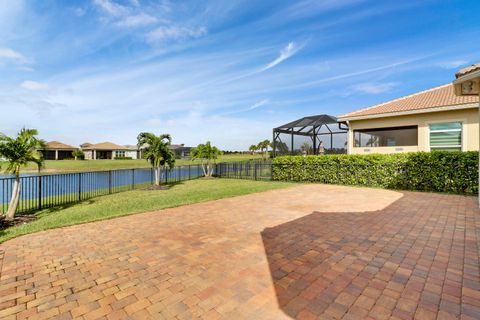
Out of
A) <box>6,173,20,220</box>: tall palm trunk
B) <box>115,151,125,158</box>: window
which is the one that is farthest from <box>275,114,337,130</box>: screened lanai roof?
<box>115,151,125,158</box>: window

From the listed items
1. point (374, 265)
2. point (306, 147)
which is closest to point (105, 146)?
point (306, 147)

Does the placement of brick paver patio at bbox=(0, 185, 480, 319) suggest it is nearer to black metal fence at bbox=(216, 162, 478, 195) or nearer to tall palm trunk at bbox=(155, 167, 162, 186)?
black metal fence at bbox=(216, 162, 478, 195)

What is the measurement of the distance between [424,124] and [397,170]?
145 inches

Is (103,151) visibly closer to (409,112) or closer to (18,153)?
(18,153)

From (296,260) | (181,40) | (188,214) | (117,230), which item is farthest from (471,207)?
(181,40)

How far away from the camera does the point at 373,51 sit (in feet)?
41.1

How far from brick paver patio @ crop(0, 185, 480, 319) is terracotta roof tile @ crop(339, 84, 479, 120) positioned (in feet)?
26.4

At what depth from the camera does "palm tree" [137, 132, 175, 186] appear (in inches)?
497

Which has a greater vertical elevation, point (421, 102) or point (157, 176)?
point (421, 102)

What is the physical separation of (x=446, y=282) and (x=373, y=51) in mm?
13291

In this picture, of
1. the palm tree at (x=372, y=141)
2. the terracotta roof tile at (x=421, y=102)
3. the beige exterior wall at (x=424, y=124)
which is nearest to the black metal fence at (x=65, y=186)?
the beige exterior wall at (x=424, y=124)

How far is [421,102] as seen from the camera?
485 inches

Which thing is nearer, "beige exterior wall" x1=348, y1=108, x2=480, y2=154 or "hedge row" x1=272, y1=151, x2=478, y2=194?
"hedge row" x1=272, y1=151, x2=478, y2=194

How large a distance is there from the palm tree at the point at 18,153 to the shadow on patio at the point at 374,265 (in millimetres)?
6483
